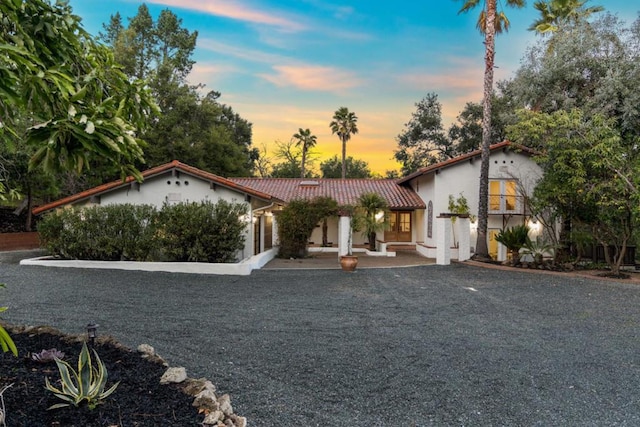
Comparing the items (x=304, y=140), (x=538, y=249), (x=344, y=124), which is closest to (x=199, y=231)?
(x=538, y=249)

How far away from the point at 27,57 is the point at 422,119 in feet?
99.3

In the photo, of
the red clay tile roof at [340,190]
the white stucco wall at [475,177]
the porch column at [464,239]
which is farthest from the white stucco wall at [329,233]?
the porch column at [464,239]

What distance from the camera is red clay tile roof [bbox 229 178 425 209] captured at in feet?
77.8

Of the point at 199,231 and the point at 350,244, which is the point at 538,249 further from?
the point at 199,231

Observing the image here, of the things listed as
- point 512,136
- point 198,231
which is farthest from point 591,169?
point 198,231

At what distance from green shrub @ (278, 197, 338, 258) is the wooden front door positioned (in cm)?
704

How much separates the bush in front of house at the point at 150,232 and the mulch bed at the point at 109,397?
918 cm

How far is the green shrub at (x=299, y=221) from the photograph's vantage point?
18453 millimetres

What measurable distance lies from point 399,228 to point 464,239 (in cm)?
782

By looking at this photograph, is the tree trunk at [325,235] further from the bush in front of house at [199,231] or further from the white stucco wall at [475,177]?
the bush in front of house at [199,231]

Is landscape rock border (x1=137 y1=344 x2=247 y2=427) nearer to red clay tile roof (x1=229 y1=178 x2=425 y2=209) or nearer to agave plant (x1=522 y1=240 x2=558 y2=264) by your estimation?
agave plant (x1=522 y1=240 x2=558 y2=264)

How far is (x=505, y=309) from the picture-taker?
28.1ft

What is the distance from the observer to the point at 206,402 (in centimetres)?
311

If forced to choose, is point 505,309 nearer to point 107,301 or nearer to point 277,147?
point 107,301
